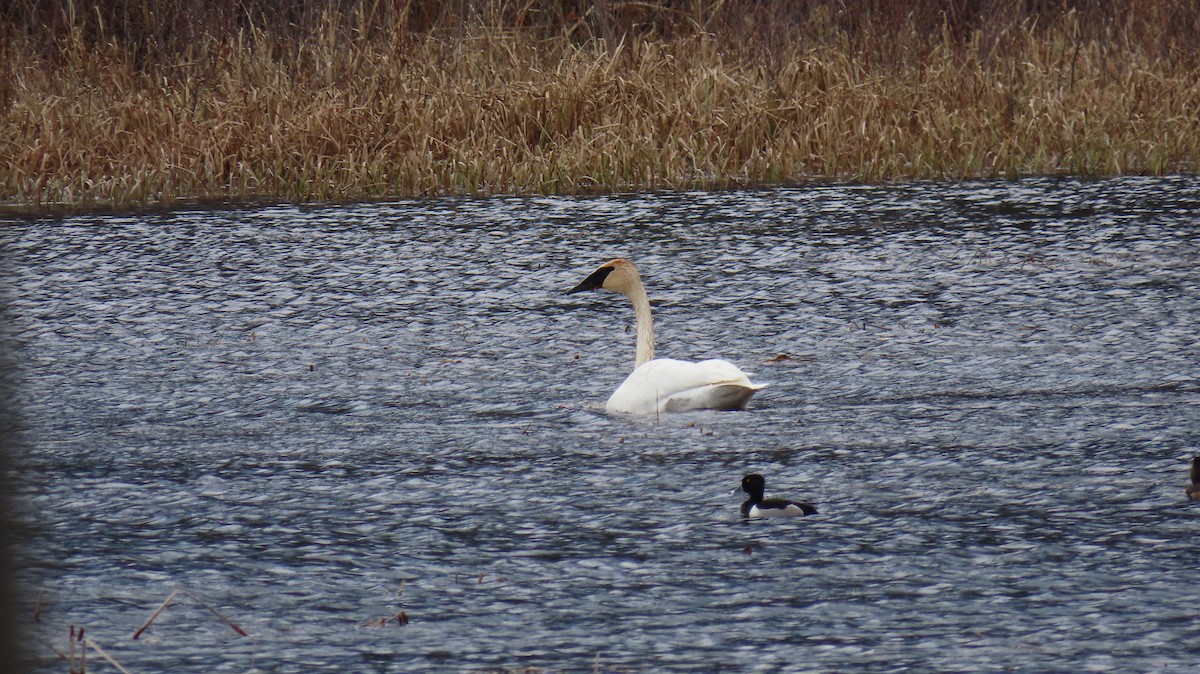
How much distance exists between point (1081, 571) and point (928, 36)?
42.6 ft

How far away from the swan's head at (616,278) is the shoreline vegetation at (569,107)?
223 inches

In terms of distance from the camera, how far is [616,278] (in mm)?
8727

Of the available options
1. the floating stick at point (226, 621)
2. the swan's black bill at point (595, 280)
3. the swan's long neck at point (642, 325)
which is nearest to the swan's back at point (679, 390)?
the swan's long neck at point (642, 325)

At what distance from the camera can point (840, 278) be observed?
1052cm

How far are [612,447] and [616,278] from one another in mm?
2103

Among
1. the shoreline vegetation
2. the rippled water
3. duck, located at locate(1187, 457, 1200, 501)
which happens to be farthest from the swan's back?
the shoreline vegetation

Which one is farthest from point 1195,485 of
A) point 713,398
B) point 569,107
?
point 569,107

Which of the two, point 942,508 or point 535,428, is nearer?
point 942,508

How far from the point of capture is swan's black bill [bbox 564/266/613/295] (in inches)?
345

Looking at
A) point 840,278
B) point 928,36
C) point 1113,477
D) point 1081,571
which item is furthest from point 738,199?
point 1081,571

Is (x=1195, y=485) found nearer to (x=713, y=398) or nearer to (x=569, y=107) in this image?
(x=713, y=398)

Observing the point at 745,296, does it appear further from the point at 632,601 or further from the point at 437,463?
the point at 632,601

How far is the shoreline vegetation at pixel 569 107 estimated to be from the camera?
48.0 feet

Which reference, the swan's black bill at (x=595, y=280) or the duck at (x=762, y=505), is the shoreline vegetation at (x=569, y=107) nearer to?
the swan's black bill at (x=595, y=280)
